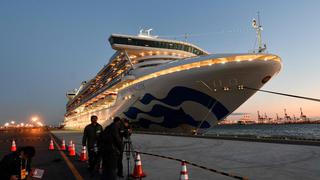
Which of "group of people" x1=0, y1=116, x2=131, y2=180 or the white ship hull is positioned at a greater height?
the white ship hull

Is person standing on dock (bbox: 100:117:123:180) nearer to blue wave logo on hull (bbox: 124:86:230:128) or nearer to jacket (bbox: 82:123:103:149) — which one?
jacket (bbox: 82:123:103:149)

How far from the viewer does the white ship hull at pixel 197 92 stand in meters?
23.8

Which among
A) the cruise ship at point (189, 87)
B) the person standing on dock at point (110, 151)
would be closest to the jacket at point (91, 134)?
the person standing on dock at point (110, 151)

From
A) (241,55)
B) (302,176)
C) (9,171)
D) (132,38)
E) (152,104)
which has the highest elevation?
(132,38)

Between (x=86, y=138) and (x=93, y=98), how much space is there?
138 feet

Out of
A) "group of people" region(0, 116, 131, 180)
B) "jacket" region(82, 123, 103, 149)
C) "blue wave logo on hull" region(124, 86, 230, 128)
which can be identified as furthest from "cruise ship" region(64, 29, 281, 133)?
"group of people" region(0, 116, 131, 180)

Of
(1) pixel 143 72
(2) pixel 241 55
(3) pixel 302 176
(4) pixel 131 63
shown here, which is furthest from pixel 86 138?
(4) pixel 131 63

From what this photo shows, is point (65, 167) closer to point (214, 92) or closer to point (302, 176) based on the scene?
point (302, 176)

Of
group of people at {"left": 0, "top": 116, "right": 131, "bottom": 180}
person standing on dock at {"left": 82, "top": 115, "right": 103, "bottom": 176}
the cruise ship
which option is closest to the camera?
group of people at {"left": 0, "top": 116, "right": 131, "bottom": 180}

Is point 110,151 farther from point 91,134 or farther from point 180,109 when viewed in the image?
point 180,109

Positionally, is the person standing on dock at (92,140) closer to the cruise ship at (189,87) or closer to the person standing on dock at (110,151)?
the person standing on dock at (110,151)

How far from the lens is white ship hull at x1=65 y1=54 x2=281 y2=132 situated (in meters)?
23.8

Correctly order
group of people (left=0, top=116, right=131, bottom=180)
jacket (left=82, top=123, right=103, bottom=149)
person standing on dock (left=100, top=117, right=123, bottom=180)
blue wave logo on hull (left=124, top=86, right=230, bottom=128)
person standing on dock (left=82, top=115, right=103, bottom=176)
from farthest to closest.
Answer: blue wave logo on hull (left=124, top=86, right=230, bottom=128) < jacket (left=82, top=123, right=103, bottom=149) < person standing on dock (left=82, top=115, right=103, bottom=176) < person standing on dock (left=100, top=117, right=123, bottom=180) < group of people (left=0, top=116, right=131, bottom=180)

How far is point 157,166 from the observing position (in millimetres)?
9266
